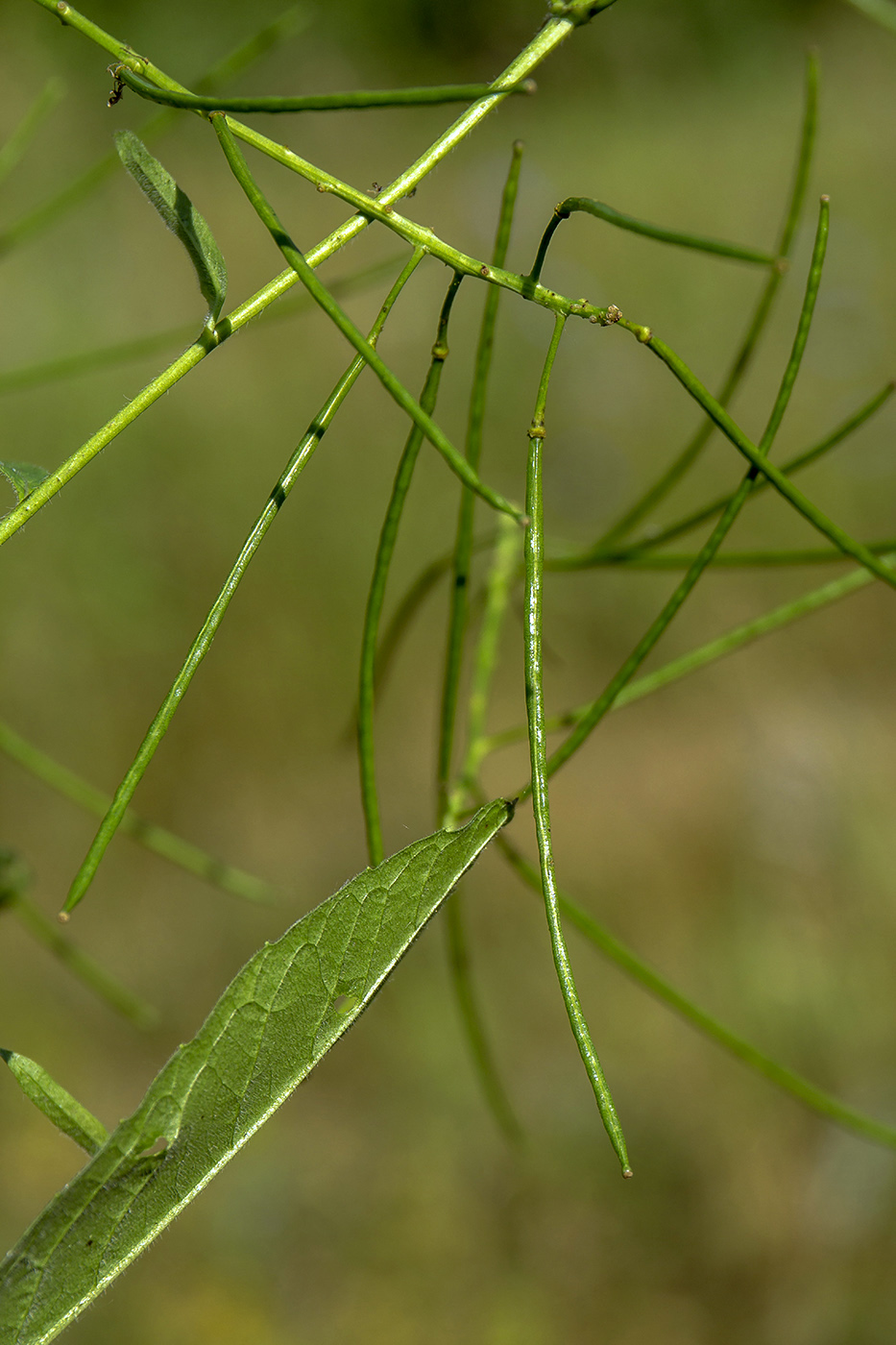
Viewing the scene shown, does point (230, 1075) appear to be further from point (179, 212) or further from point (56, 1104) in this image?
point (179, 212)

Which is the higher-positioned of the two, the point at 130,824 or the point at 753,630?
the point at 753,630

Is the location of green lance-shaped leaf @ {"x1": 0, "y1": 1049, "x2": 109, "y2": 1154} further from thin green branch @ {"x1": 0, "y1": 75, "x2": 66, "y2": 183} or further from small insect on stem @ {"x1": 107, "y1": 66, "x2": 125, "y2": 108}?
thin green branch @ {"x1": 0, "y1": 75, "x2": 66, "y2": 183}

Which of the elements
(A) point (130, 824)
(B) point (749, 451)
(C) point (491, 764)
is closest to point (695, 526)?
(B) point (749, 451)

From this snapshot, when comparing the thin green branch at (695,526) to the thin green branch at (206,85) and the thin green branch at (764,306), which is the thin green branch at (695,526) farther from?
the thin green branch at (206,85)

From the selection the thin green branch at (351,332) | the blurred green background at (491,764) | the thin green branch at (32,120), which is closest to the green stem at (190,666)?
the thin green branch at (351,332)

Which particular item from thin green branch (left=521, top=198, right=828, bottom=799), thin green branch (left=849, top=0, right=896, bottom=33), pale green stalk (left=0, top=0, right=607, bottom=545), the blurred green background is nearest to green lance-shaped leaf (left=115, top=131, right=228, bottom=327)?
pale green stalk (left=0, top=0, right=607, bottom=545)

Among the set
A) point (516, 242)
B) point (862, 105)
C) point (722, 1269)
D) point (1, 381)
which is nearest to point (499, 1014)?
point (722, 1269)

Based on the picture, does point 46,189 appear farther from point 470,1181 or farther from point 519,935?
point 470,1181
